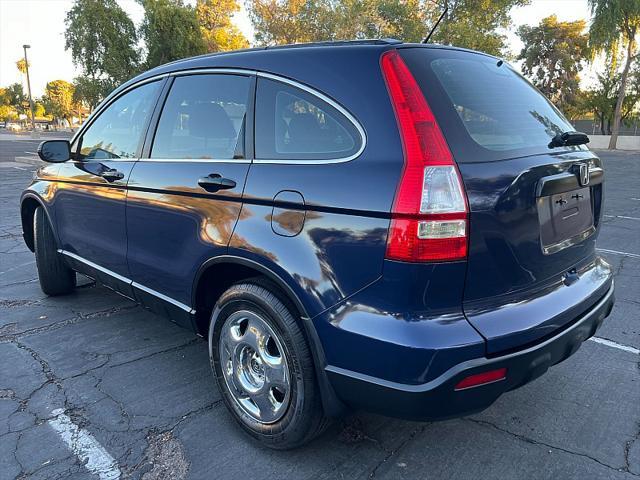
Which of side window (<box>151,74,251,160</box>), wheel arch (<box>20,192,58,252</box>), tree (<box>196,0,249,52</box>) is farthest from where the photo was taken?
tree (<box>196,0,249,52</box>)

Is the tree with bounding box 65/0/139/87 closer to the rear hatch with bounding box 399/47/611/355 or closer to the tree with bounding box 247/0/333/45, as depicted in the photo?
the tree with bounding box 247/0/333/45

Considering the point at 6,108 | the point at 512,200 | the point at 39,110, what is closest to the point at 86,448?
the point at 512,200

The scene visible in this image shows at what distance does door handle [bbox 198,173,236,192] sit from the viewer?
2.35m

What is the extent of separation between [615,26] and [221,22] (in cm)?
2621

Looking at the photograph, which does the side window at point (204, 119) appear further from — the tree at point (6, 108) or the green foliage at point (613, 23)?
the tree at point (6, 108)

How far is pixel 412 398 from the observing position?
5.84ft

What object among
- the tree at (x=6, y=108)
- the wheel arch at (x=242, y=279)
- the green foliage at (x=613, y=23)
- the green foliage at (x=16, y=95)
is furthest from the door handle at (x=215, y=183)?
the tree at (x=6, y=108)

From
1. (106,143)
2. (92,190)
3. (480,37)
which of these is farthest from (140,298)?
(480,37)

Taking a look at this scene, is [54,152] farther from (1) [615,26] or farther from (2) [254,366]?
(1) [615,26]

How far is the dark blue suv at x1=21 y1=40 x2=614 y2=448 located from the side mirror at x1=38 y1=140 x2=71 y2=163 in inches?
52.4

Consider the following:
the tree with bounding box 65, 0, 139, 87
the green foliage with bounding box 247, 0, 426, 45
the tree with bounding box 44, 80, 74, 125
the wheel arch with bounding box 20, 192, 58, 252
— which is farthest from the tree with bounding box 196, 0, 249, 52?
the tree with bounding box 44, 80, 74, 125

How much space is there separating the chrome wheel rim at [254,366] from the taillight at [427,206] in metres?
0.80

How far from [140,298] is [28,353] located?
39.4 inches

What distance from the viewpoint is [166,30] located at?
27.3 m
